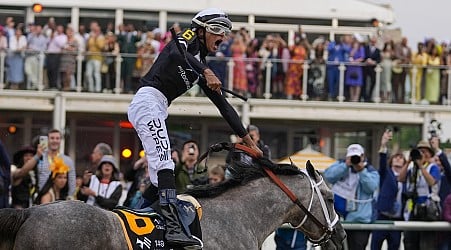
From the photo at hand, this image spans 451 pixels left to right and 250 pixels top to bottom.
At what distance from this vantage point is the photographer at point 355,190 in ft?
43.3

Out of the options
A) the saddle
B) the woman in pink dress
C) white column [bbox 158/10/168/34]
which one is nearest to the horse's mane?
the saddle

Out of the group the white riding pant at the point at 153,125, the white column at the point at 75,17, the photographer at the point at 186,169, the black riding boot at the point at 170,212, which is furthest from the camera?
the white column at the point at 75,17

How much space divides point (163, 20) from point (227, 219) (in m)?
20.9

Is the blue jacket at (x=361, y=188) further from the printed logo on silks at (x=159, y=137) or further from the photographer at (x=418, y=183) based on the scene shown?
the printed logo on silks at (x=159, y=137)

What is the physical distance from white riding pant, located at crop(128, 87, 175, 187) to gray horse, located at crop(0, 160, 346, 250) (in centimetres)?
46

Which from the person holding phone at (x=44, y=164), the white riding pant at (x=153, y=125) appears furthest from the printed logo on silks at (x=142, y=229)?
the person holding phone at (x=44, y=164)

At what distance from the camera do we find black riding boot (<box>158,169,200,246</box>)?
26.6ft

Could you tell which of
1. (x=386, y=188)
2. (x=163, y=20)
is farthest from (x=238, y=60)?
(x=386, y=188)

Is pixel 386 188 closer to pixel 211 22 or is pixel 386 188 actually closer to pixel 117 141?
pixel 211 22

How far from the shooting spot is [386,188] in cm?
1378

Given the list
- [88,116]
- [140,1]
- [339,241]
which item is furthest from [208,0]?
[339,241]

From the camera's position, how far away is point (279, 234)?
42.6 feet

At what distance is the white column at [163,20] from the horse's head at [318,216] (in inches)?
782

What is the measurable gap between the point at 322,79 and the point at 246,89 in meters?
1.77
